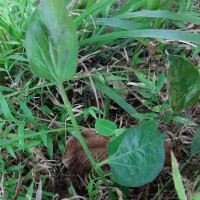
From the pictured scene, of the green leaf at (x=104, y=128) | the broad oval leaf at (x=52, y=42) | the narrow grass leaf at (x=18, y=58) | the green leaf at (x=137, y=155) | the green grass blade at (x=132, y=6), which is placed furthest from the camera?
the green grass blade at (x=132, y=6)

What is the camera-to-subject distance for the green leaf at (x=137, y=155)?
2.63ft

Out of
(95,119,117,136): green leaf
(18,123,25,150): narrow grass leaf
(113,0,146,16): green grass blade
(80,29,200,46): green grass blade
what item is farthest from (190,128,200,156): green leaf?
(113,0,146,16): green grass blade

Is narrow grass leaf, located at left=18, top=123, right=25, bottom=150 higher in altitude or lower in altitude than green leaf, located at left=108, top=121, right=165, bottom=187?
lower

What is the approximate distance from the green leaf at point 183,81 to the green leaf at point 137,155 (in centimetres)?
9

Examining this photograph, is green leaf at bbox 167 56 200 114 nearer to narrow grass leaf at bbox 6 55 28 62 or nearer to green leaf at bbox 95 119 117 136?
green leaf at bbox 95 119 117 136

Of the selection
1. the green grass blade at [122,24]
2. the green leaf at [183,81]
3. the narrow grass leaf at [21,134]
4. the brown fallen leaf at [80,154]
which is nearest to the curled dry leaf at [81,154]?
the brown fallen leaf at [80,154]

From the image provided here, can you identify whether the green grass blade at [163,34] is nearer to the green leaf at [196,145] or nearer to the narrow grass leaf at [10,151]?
the green leaf at [196,145]

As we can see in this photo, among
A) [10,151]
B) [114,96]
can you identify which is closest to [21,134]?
[10,151]

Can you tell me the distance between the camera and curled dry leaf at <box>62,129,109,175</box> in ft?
3.31

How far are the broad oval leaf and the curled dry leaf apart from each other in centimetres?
31

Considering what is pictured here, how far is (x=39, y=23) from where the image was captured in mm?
682

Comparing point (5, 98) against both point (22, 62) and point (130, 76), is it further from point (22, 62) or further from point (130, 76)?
point (130, 76)

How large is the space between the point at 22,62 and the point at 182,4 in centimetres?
55

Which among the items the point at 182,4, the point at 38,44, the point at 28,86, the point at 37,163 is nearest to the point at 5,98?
the point at 28,86
